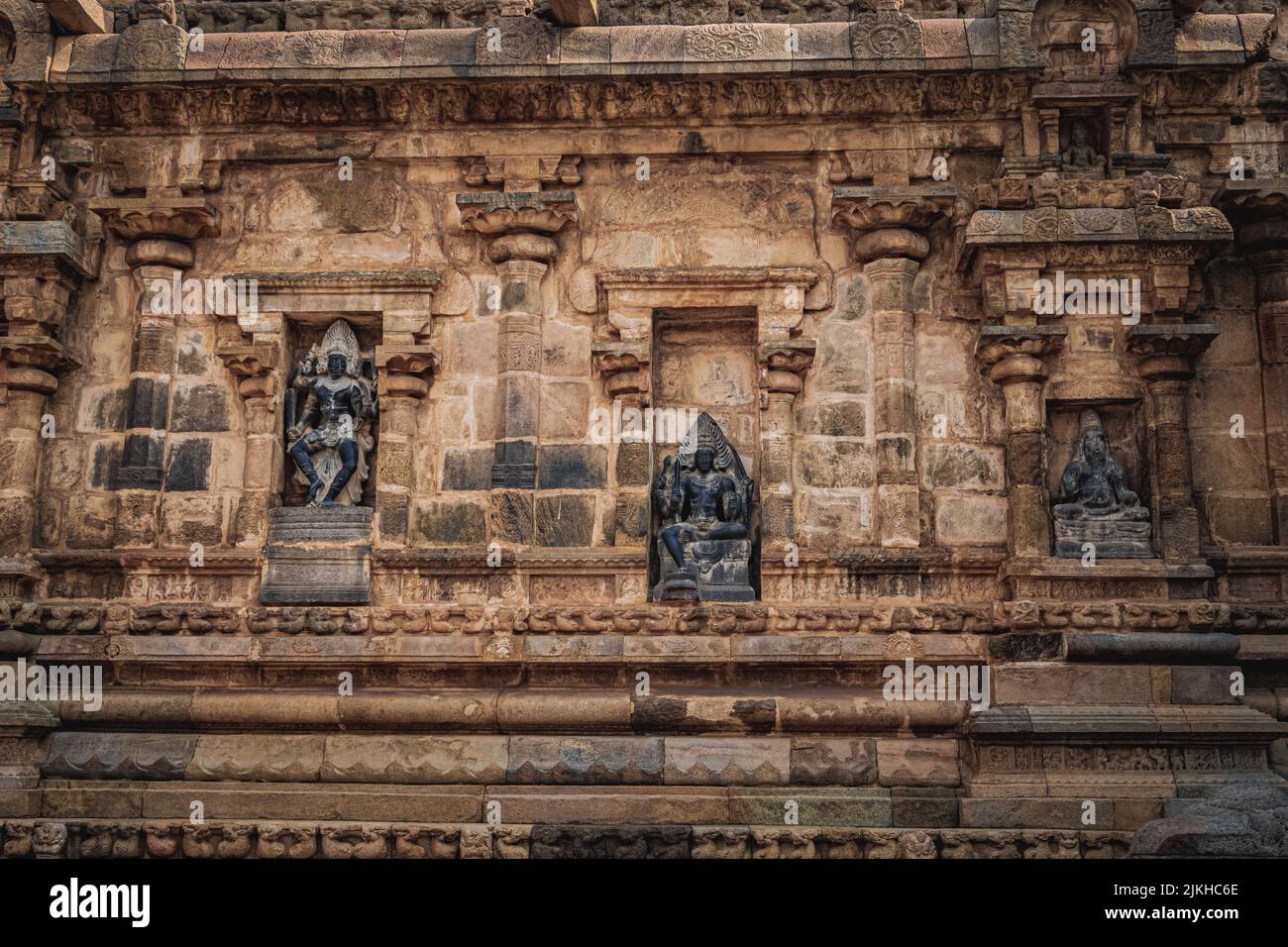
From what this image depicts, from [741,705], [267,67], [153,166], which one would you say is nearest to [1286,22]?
[741,705]

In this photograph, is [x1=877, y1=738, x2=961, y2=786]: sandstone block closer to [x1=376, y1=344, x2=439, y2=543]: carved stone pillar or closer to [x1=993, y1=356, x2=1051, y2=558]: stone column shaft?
[x1=993, y1=356, x2=1051, y2=558]: stone column shaft

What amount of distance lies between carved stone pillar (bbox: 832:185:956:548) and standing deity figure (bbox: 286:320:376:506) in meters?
4.41

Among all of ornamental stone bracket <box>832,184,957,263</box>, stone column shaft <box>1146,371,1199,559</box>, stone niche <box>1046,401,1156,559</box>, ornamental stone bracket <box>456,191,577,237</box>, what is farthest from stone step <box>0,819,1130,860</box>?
ornamental stone bracket <box>456,191,577,237</box>

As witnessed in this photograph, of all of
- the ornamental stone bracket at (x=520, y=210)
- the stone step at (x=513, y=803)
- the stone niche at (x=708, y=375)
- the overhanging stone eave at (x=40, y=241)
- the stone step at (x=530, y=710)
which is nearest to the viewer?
the stone step at (x=513, y=803)

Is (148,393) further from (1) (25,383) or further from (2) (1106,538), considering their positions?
(2) (1106,538)

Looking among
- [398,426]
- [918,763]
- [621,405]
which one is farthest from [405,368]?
[918,763]

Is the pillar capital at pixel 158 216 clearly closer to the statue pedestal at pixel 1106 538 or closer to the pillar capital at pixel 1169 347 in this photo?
the statue pedestal at pixel 1106 538

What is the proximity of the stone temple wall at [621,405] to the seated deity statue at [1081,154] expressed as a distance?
0.04 m

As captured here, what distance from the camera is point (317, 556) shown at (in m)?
12.0

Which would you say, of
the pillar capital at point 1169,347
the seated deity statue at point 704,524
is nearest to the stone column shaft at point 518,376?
the seated deity statue at point 704,524

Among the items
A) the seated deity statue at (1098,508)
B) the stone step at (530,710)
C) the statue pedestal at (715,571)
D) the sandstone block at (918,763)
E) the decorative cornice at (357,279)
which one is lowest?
the sandstone block at (918,763)

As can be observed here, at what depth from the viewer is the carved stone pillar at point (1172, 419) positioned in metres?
11.4

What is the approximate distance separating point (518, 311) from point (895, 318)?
321 centimetres
